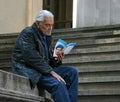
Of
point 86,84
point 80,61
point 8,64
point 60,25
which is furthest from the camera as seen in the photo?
point 60,25

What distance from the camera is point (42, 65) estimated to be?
21.9 feet

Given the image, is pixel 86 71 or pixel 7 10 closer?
pixel 86 71

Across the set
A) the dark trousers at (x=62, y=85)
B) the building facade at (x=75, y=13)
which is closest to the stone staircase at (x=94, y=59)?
the building facade at (x=75, y=13)

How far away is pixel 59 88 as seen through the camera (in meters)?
6.53

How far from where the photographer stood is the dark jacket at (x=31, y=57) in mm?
6676

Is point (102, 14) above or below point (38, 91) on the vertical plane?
above

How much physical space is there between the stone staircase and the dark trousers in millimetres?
2618

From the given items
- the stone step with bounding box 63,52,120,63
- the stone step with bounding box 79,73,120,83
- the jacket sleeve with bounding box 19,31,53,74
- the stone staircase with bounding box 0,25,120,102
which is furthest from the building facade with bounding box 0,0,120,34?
the jacket sleeve with bounding box 19,31,53,74

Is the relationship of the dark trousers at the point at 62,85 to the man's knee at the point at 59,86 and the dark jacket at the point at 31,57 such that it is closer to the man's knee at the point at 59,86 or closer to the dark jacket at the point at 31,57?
the man's knee at the point at 59,86

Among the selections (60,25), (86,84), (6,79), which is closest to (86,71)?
(86,84)

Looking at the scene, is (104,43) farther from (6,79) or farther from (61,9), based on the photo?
(61,9)

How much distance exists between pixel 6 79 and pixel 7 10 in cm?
1021

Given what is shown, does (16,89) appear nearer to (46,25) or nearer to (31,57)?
(31,57)

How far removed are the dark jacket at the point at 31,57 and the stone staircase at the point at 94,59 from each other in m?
2.91
